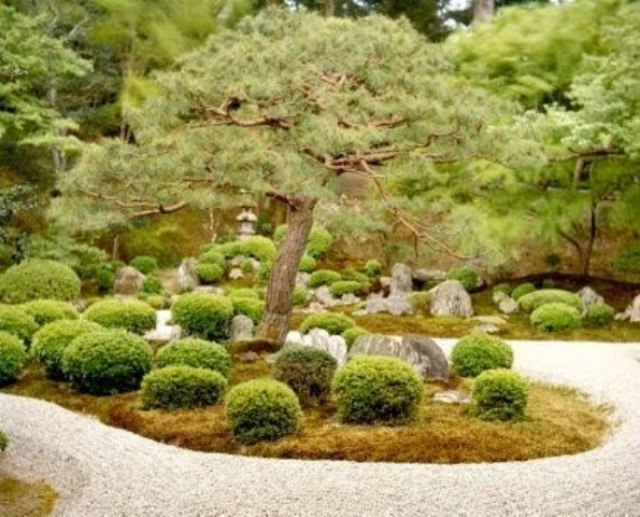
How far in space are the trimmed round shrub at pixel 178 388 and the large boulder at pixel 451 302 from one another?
31.3 feet

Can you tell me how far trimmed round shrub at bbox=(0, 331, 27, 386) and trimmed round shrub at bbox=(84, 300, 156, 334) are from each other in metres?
1.68

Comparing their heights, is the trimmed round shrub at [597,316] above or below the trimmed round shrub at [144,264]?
above

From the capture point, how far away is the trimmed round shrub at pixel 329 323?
12578 mm

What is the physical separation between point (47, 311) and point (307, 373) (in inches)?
213

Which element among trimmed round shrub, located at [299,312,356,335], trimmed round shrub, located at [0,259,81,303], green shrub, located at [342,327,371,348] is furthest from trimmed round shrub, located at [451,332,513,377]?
trimmed round shrub, located at [0,259,81,303]

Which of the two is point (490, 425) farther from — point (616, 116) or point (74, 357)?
point (616, 116)

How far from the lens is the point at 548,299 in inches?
677

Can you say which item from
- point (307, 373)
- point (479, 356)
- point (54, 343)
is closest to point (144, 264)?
point (54, 343)

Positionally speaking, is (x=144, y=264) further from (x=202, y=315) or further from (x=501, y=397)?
(x=501, y=397)

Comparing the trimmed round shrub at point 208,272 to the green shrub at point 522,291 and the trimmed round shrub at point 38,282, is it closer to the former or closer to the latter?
the trimmed round shrub at point 38,282

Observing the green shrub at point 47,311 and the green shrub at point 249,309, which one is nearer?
the green shrub at point 47,311

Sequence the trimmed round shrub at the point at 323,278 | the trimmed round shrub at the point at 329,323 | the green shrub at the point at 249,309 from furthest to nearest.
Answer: the trimmed round shrub at the point at 323,278, the green shrub at the point at 249,309, the trimmed round shrub at the point at 329,323

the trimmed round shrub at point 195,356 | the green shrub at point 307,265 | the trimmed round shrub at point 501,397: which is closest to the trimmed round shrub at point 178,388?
the trimmed round shrub at point 195,356

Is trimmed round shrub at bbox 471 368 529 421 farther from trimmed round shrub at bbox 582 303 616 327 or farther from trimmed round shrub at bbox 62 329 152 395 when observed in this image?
trimmed round shrub at bbox 582 303 616 327
